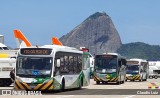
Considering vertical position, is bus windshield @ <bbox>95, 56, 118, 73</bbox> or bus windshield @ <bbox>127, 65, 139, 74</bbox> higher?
bus windshield @ <bbox>95, 56, 118, 73</bbox>

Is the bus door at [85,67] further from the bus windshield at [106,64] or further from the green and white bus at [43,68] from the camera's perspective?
the bus windshield at [106,64]

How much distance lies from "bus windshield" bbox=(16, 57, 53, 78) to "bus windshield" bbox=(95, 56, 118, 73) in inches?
730

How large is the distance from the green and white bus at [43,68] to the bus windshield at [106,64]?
15367mm

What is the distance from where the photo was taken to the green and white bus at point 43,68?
2756 centimetres

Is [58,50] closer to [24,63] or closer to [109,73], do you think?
[24,63]

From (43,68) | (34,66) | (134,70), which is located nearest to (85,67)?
(43,68)

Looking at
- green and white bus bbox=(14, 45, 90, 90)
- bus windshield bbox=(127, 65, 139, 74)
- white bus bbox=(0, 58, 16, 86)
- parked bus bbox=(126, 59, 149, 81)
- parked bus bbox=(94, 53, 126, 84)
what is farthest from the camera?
bus windshield bbox=(127, 65, 139, 74)

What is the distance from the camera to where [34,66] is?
1107 inches

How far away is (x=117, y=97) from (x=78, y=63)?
9.01 meters

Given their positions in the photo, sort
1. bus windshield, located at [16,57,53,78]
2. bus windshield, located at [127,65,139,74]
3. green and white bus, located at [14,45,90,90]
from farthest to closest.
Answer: bus windshield, located at [127,65,139,74], bus windshield, located at [16,57,53,78], green and white bus, located at [14,45,90,90]

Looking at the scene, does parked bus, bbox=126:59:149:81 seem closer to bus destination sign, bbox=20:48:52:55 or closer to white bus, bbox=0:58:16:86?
white bus, bbox=0:58:16:86

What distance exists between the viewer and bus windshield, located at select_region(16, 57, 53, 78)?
27.8 meters

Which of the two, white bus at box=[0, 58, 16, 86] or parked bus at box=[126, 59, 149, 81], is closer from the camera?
white bus at box=[0, 58, 16, 86]

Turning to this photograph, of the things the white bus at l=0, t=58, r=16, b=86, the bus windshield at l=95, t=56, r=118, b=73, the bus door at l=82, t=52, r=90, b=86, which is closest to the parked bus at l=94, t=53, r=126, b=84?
the bus windshield at l=95, t=56, r=118, b=73
